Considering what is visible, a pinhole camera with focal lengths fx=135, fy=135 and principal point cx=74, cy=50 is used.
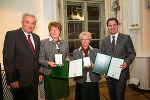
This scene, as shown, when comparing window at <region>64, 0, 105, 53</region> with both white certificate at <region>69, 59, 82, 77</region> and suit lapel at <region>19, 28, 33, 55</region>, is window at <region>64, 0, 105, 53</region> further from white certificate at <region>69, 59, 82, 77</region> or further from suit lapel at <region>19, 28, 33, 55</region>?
suit lapel at <region>19, 28, 33, 55</region>

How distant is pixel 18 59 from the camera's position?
1.87 metres

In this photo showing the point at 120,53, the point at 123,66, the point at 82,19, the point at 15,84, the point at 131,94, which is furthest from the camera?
the point at 82,19

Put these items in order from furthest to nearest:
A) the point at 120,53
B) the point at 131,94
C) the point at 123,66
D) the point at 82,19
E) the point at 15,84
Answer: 1. the point at 82,19
2. the point at 131,94
3. the point at 120,53
4. the point at 123,66
5. the point at 15,84

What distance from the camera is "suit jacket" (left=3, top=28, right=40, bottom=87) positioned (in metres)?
1.80

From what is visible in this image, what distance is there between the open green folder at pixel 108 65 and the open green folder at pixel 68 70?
272 millimetres

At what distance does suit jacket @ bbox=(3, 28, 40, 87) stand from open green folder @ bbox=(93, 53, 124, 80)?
100 cm

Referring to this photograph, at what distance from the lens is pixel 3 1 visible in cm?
340

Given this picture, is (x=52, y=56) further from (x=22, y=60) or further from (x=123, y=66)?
(x=123, y=66)

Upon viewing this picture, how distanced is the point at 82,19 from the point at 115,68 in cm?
325

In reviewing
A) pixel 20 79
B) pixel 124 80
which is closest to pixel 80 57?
pixel 124 80

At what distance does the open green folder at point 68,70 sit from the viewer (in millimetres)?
2143

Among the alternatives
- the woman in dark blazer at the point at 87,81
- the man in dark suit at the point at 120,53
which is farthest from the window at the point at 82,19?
the man in dark suit at the point at 120,53

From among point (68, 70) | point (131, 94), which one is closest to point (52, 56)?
point (68, 70)

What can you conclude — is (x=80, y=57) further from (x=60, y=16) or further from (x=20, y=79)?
(x=60, y=16)
